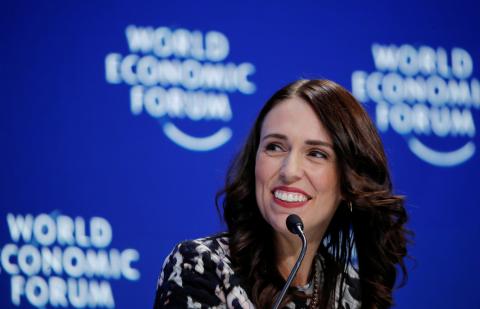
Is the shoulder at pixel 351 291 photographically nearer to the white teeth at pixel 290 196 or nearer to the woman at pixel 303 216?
the woman at pixel 303 216

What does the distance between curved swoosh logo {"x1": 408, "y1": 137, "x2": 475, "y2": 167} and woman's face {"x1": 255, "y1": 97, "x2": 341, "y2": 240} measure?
1.47m

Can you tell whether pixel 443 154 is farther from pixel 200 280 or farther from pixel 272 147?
pixel 200 280

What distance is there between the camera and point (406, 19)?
313 centimetres

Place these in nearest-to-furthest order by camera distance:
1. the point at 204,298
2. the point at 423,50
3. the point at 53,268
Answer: the point at 204,298
the point at 53,268
the point at 423,50

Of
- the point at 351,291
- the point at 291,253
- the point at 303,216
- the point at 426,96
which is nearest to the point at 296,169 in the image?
the point at 303,216

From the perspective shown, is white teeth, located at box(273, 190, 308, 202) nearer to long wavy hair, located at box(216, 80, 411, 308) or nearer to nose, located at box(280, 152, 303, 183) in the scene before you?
nose, located at box(280, 152, 303, 183)

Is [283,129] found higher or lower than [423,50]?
lower

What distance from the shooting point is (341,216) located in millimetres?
1913

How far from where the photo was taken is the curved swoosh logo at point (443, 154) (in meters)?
3.10

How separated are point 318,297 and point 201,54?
128cm

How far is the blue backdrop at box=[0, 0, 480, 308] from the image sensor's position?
8.50 feet

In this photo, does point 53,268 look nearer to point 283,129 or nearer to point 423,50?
point 283,129

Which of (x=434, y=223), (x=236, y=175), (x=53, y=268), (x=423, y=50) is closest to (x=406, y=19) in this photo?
(x=423, y=50)

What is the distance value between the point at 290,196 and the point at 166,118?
1.18 m
